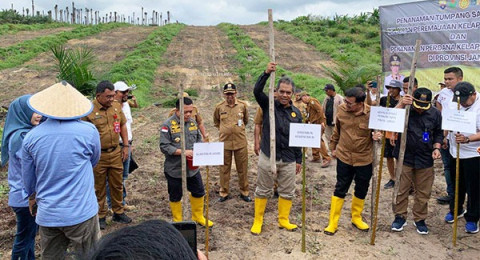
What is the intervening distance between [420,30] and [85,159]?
5936 millimetres

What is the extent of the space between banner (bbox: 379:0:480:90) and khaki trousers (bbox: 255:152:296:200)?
3325 mm

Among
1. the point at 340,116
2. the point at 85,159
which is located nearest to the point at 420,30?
the point at 340,116

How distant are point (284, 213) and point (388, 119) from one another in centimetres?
166

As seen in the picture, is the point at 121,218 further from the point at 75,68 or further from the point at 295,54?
the point at 295,54

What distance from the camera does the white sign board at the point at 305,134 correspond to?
383cm

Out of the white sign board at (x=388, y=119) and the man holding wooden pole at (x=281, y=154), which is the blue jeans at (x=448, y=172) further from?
the man holding wooden pole at (x=281, y=154)

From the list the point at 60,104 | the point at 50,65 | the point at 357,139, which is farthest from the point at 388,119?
the point at 50,65

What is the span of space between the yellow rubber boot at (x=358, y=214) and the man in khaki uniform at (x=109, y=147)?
110 inches

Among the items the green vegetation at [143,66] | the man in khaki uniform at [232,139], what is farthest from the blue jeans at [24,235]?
the green vegetation at [143,66]

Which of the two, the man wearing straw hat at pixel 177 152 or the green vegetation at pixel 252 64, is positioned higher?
the green vegetation at pixel 252 64

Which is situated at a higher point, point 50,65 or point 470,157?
point 50,65

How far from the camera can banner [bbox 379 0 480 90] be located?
577 cm

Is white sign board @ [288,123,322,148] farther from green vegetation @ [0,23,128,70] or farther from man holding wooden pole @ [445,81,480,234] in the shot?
green vegetation @ [0,23,128,70]

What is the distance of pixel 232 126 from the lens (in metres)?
5.36
